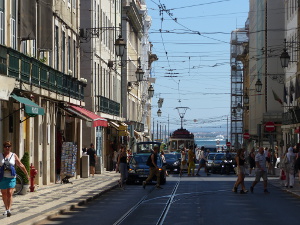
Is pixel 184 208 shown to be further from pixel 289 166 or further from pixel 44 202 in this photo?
pixel 289 166

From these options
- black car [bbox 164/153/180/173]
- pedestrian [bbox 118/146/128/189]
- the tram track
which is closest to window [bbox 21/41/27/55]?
the tram track

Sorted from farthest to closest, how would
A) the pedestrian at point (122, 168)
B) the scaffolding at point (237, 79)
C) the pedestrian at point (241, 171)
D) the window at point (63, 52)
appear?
the scaffolding at point (237, 79) < the window at point (63, 52) < the pedestrian at point (122, 168) < the pedestrian at point (241, 171)

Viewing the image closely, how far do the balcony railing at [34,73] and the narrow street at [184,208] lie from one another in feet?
15.6

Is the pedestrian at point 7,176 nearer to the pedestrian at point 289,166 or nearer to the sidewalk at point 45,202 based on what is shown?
the sidewalk at point 45,202

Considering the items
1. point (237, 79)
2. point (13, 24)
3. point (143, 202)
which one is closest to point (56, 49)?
point (13, 24)

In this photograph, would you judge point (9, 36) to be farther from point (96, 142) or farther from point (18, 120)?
point (96, 142)

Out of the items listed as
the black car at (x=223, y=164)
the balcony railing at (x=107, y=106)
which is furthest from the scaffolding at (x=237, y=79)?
the black car at (x=223, y=164)

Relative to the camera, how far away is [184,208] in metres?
24.7

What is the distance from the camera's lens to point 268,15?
92062 millimetres

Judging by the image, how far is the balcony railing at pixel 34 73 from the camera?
2736 cm

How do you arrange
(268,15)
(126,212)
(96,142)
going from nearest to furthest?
1. (126,212)
2. (96,142)
3. (268,15)

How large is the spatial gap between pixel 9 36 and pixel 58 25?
11644mm

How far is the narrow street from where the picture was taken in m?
20.4

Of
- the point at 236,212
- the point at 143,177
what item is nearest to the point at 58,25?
the point at 143,177
